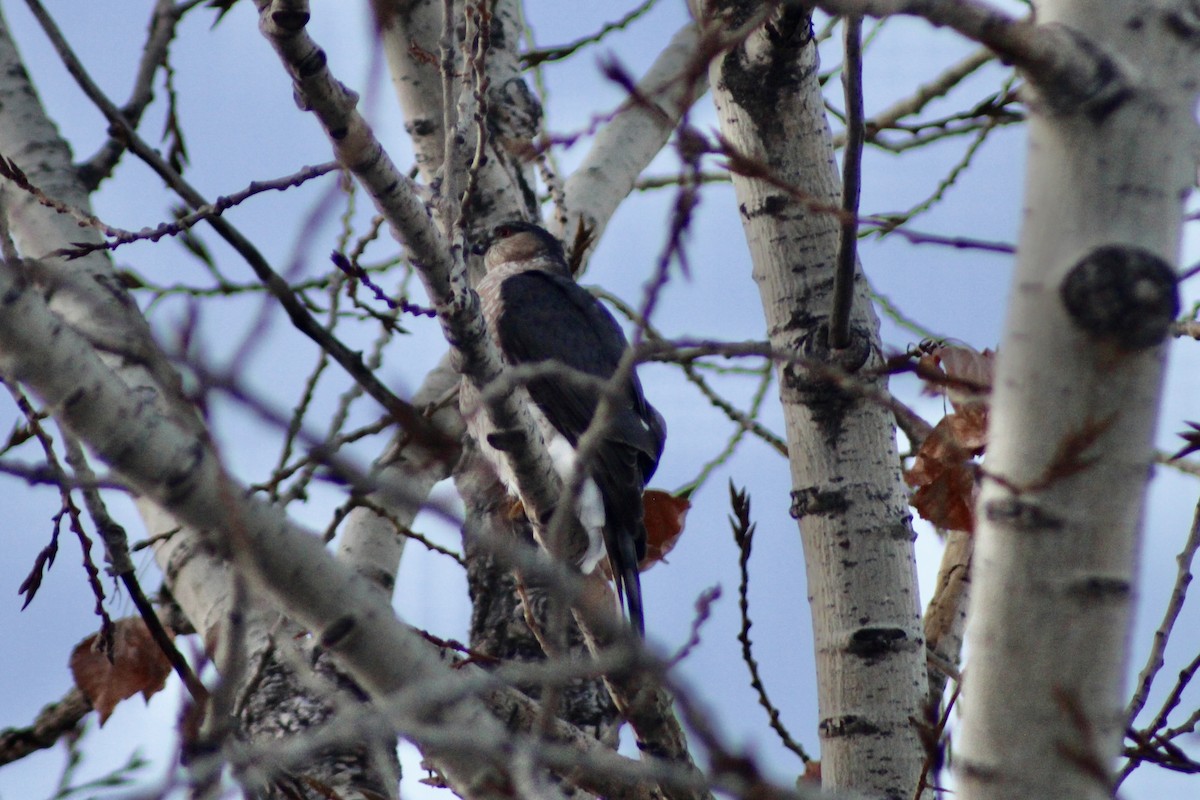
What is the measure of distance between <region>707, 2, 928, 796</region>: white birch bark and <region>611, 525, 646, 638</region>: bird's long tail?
1008 mm

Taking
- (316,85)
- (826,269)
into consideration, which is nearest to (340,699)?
(316,85)

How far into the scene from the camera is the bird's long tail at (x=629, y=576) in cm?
349

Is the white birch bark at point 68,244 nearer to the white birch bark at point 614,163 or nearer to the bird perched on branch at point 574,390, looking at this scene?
the bird perched on branch at point 574,390

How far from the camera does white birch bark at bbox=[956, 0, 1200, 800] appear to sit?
1.07 m

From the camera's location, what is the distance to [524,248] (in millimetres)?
4258

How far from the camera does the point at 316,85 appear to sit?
182cm

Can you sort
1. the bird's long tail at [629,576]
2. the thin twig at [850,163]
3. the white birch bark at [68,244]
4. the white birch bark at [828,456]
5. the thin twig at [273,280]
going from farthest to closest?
the bird's long tail at [629,576] < the white birch bark at [68,244] < the white birch bark at [828,456] < the thin twig at [850,163] < the thin twig at [273,280]

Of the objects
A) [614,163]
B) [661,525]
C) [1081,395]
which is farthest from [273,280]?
[614,163]

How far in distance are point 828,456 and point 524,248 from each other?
199 cm

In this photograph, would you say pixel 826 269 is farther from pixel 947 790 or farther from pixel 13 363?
pixel 13 363

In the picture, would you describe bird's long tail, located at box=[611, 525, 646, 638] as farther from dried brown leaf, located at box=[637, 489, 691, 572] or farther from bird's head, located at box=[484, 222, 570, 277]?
bird's head, located at box=[484, 222, 570, 277]

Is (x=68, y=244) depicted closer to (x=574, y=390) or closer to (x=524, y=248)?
(x=524, y=248)

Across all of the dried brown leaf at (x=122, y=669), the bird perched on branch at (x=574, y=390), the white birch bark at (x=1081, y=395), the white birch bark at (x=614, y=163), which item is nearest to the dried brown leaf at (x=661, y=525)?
the bird perched on branch at (x=574, y=390)

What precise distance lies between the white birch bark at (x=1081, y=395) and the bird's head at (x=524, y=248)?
281cm
